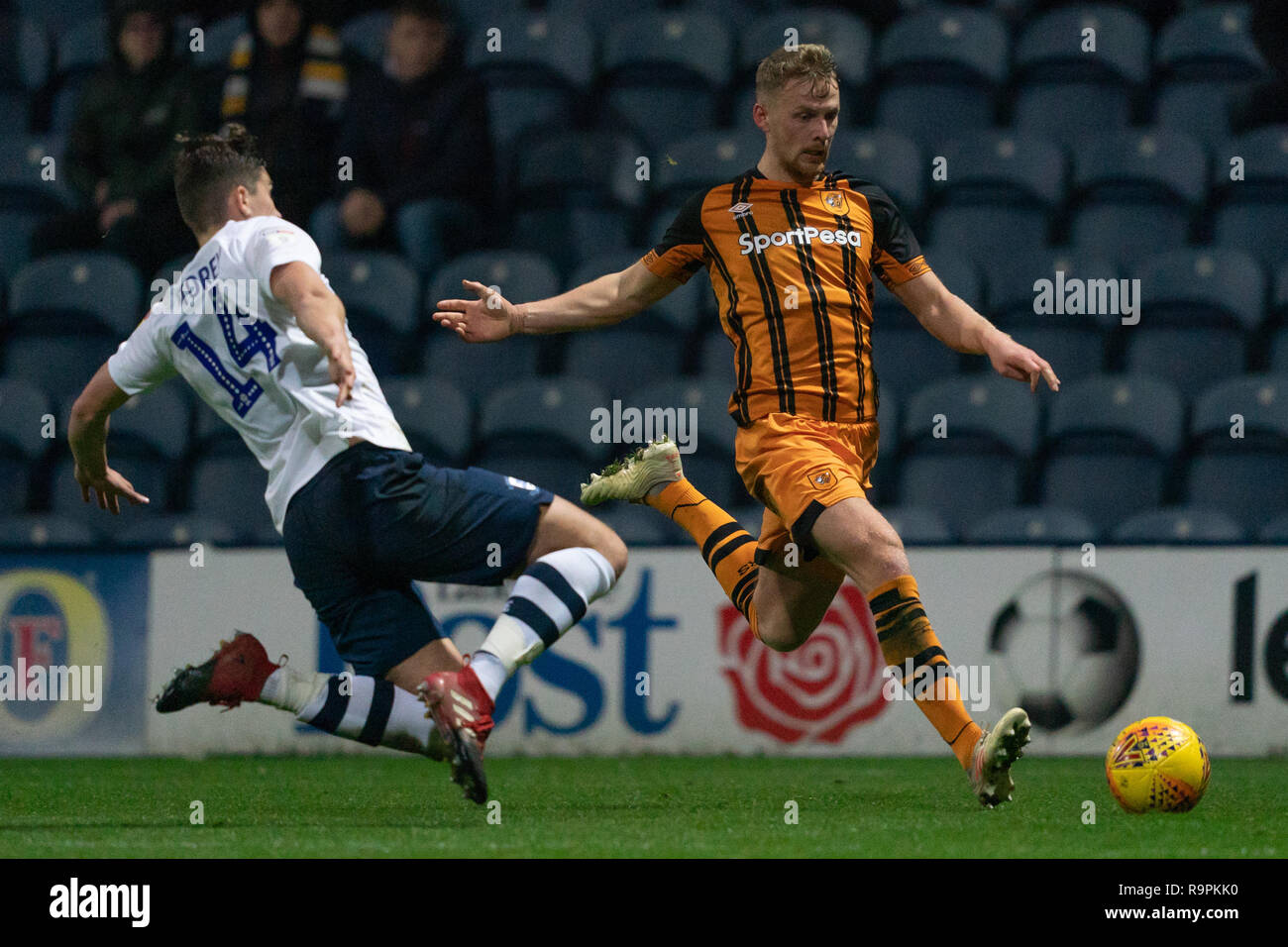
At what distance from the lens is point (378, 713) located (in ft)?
15.3

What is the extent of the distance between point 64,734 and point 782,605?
156 inches

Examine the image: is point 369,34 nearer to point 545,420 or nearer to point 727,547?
point 545,420

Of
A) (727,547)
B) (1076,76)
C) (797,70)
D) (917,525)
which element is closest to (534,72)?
(1076,76)

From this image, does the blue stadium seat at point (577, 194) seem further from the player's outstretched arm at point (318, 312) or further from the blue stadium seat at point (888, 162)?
the player's outstretched arm at point (318, 312)

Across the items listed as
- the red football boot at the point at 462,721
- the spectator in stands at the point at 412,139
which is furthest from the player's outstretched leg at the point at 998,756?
the spectator in stands at the point at 412,139

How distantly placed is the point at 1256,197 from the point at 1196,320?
114 cm

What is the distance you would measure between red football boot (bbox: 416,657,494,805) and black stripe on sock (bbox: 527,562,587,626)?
0.37 meters

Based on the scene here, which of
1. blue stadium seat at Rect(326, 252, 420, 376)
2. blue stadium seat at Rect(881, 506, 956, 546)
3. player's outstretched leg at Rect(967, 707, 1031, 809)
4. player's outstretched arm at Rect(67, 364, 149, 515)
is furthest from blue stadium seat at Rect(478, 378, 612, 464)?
player's outstretched leg at Rect(967, 707, 1031, 809)

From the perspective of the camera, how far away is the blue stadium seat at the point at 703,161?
959cm

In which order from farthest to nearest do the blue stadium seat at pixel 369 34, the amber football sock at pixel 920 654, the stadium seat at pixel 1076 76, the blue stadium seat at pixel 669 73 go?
the blue stadium seat at pixel 369 34
the blue stadium seat at pixel 669 73
the stadium seat at pixel 1076 76
the amber football sock at pixel 920 654

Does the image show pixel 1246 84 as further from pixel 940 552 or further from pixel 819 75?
pixel 819 75

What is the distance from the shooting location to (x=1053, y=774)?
20.7 ft

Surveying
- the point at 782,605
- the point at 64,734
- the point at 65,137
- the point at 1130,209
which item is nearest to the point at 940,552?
the point at 782,605

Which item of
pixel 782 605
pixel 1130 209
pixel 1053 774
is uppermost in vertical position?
pixel 1130 209
